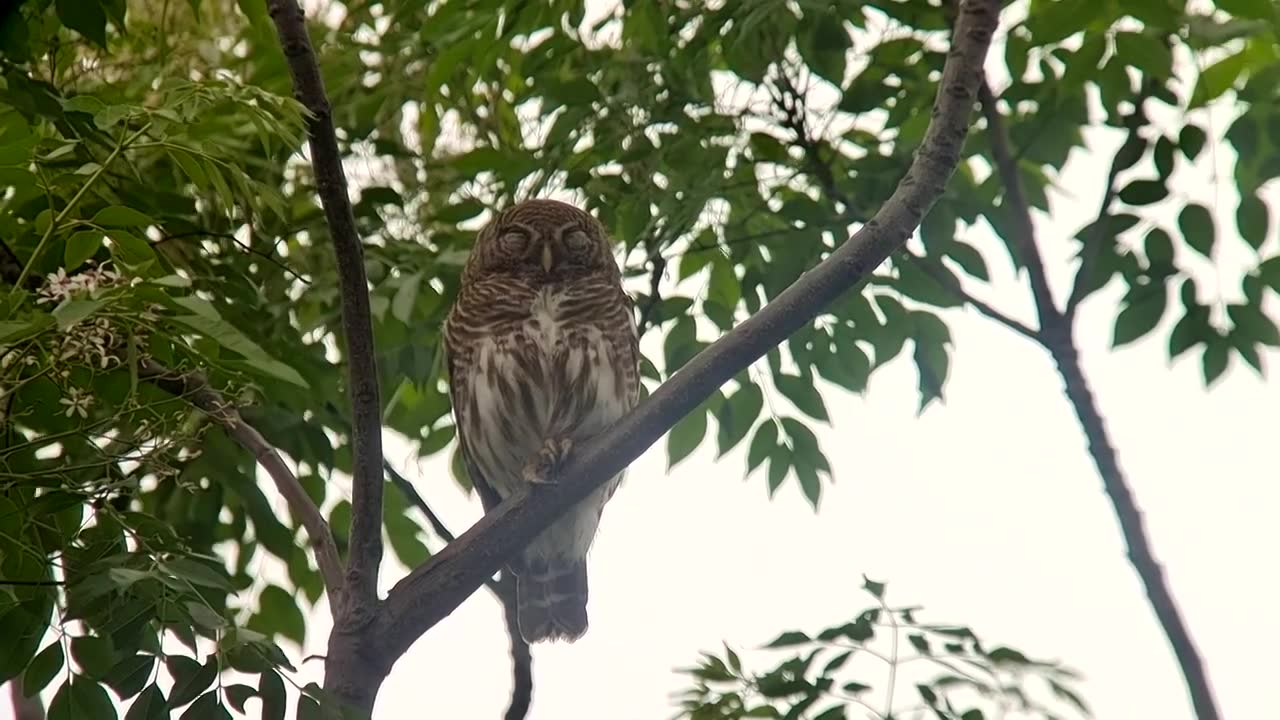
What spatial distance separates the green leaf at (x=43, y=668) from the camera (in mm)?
2326

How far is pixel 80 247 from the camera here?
233 centimetres

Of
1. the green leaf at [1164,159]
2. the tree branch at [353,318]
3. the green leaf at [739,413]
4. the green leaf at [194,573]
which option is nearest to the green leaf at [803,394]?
the green leaf at [739,413]

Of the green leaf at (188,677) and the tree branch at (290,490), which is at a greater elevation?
the tree branch at (290,490)

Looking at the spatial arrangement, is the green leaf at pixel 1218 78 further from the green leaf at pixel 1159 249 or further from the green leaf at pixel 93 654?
the green leaf at pixel 93 654

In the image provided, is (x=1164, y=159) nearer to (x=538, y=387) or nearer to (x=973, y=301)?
(x=973, y=301)

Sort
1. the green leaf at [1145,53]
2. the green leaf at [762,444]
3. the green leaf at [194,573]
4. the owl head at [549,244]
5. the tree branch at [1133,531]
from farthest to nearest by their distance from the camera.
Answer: the owl head at [549,244], the green leaf at [762,444], the green leaf at [1145,53], the tree branch at [1133,531], the green leaf at [194,573]

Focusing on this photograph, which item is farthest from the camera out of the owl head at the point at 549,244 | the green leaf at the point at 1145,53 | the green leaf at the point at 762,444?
the owl head at the point at 549,244

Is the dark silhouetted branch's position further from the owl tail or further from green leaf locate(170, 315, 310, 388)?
the owl tail

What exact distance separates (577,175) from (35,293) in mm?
1751

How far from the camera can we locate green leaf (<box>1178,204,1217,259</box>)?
3.61 meters

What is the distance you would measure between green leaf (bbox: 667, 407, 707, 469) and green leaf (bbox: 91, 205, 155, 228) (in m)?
1.91

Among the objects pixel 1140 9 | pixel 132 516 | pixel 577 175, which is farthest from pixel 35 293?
pixel 1140 9

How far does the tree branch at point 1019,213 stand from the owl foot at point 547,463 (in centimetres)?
113

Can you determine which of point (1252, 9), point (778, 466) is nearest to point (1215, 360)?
point (1252, 9)
